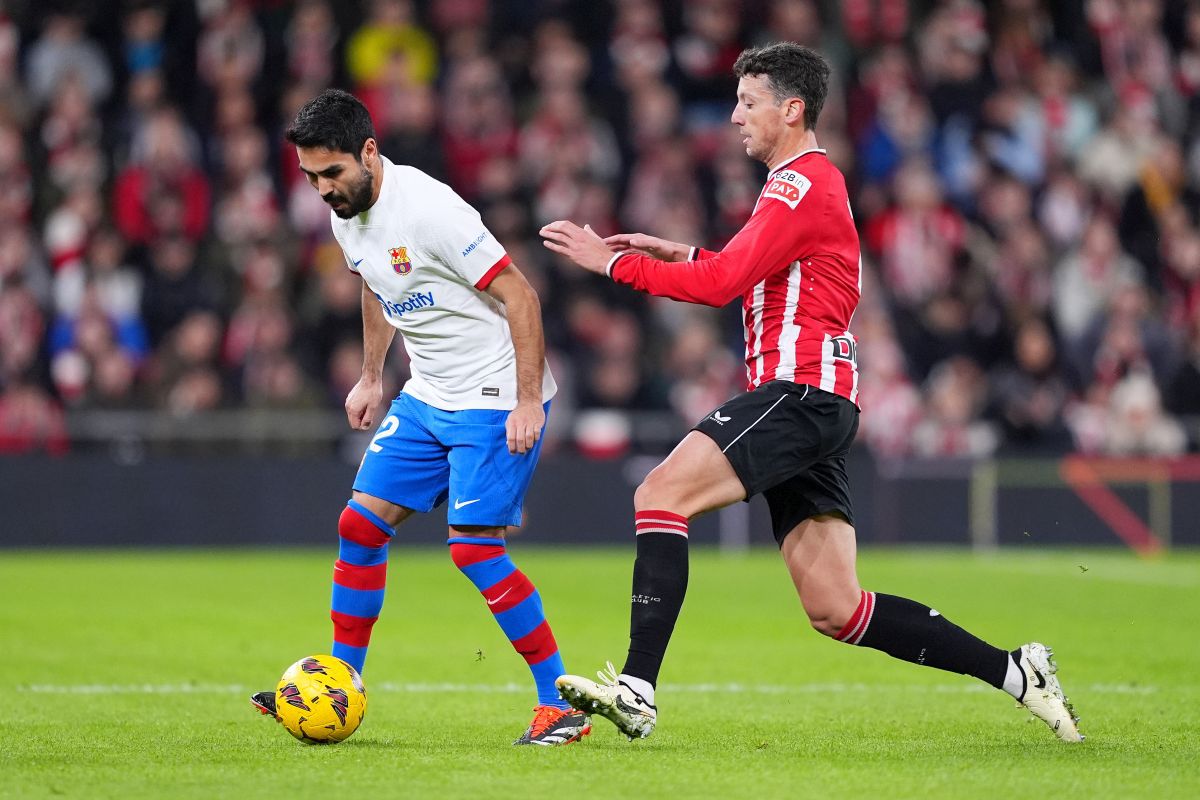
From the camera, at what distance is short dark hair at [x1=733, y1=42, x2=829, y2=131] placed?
6148 mm

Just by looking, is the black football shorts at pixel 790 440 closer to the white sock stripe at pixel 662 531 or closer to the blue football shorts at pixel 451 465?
the white sock stripe at pixel 662 531

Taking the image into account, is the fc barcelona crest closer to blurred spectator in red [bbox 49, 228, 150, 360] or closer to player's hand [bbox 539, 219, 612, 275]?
player's hand [bbox 539, 219, 612, 275]

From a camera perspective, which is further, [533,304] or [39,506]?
[39,506]

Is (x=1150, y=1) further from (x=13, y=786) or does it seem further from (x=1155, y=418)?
(x=13, y=786)

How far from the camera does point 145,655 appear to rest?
9.20 metres

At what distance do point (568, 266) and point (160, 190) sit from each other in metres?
3.85

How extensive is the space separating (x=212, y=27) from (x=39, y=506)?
523 centimetres

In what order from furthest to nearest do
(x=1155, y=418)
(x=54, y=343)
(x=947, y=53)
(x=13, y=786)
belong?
(x=947, y=53)
(x=1155, y=418)
(x=54, y=343)
(x=13, y=786)

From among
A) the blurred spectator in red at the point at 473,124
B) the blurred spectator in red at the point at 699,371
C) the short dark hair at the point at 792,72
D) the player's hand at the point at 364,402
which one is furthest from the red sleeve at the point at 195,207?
the short dark hair at the point at 792,72

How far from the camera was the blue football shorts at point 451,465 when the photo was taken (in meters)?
6.37

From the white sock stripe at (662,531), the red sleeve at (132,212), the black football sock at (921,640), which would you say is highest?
the red sleeve at (132,212)

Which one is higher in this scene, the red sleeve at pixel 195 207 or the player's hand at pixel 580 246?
the red sleeve at pixel 195 207

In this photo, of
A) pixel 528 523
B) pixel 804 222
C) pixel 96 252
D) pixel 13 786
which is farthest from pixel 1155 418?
pixel 13 786

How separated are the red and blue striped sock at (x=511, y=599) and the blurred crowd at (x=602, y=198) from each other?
32.2 feet
